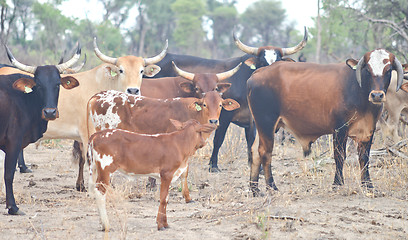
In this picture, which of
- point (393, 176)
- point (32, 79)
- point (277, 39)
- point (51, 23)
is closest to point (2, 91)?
point (32, 79)

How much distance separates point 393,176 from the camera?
7457 millimetres

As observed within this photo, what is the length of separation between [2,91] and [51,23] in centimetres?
2764

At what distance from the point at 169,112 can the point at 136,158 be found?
1681mm

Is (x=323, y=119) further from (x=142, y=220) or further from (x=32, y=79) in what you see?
(x=32, y=79)

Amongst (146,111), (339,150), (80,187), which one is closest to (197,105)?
(146,111)

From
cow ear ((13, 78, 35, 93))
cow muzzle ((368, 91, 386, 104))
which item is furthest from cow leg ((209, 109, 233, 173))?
cow ear ((13, 78, 35, 93))

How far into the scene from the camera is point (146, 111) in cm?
691

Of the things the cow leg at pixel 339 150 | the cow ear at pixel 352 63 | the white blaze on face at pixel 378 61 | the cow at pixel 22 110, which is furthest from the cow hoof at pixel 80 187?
the white blaze on face at pixel 378 61

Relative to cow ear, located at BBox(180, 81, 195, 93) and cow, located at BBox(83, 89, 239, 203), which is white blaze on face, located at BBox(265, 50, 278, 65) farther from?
cow, located at BBox(83, 89, 239, 203)

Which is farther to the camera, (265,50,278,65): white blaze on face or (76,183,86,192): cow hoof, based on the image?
(265,50,278,65): white blaze on face

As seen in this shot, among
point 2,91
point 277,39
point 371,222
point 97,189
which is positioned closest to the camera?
point 97,189

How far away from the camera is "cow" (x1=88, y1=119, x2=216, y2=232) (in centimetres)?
530

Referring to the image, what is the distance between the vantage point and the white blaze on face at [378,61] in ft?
22.6

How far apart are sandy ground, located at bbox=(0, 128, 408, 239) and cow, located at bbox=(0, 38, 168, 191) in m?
0.73
